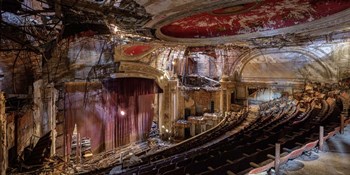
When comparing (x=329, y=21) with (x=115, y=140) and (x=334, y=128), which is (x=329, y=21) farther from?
(x=115, y=140)

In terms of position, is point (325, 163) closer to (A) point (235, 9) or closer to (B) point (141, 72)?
(A) point (235, 9)

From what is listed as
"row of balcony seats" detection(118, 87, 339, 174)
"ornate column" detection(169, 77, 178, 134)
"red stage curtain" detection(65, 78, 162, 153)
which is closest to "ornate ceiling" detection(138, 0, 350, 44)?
"row of balcony seats" detection(118, 87, 339, 174)

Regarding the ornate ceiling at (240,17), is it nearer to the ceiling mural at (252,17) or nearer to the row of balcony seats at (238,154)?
the ceiling mural at (252,17)

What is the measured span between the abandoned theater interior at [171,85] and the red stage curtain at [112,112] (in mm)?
62

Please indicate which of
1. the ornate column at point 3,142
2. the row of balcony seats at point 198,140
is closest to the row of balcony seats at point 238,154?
the row of balcony seats at point 198,140

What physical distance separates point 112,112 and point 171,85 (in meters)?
4.35

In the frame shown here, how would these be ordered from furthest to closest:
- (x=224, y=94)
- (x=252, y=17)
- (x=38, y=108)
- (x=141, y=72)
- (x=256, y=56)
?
(x=224, y=94) < (x=256, y=56) < (x=141, y=72) < (x=38, y=108) < (x=252, y=17)

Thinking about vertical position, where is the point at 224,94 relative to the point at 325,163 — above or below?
above

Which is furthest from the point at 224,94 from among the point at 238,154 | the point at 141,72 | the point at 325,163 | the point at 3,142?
the point at 3,142

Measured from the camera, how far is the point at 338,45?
1155 cm

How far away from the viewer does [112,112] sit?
13.3 metres

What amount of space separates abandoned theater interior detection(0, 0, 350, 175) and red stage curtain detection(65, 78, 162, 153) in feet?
0.20

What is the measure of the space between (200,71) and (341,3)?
1274 centimetres

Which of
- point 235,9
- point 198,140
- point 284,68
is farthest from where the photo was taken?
point 284,68
